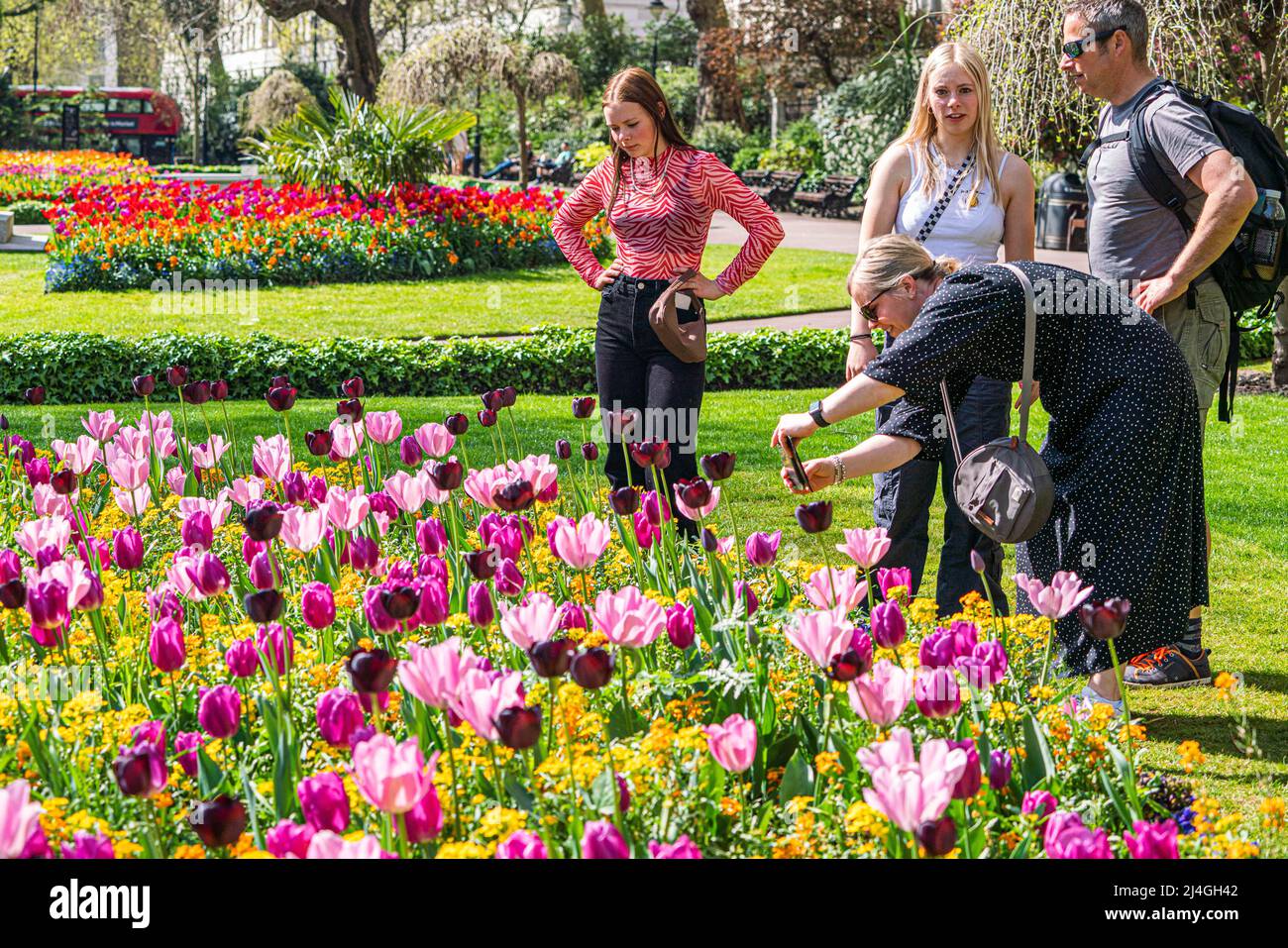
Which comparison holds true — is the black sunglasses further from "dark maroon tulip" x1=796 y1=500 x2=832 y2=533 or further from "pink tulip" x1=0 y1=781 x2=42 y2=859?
"pink tulip" x1=0 y1=781 x2=42 y2=859

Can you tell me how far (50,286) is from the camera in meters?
13.9

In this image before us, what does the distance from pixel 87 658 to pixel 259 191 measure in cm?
1471

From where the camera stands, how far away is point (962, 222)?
398cm

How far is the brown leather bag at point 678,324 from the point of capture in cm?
451

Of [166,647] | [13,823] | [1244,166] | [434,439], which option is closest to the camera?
[13,823]

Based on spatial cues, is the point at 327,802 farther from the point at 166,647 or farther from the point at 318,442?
the point at 318,442

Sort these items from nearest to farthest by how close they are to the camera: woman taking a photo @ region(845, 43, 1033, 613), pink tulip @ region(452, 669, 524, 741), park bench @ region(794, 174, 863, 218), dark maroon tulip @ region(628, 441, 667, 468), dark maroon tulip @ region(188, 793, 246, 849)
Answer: dark maroon tulip @ region(188, 793, 246, 849)
pink tulip @ region(452, 669, 524, 741)
dark maroon tulip @ region(628, 441, 667, 468)
woman taking a photo @ region(845, 43, 1033, 613)
park bench @ region(794, 174, 863, 218)

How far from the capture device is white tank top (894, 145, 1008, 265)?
3.98 metres

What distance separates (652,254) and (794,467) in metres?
1.90

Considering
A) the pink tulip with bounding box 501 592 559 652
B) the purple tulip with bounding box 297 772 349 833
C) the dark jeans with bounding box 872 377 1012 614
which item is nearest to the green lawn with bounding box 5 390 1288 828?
the dark jeans with bounding box 872 377 1012 614

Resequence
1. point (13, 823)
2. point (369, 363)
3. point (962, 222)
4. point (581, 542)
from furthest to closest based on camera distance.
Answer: point (369, 363) < point (962, 222) < point (581, 542) < point (13, 823)

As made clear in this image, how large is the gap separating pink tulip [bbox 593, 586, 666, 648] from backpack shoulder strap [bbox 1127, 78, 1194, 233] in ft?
7.69

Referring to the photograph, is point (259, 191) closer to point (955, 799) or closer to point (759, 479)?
point (759, 479)

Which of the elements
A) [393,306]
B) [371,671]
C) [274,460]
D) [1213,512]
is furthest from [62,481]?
[393,306]
